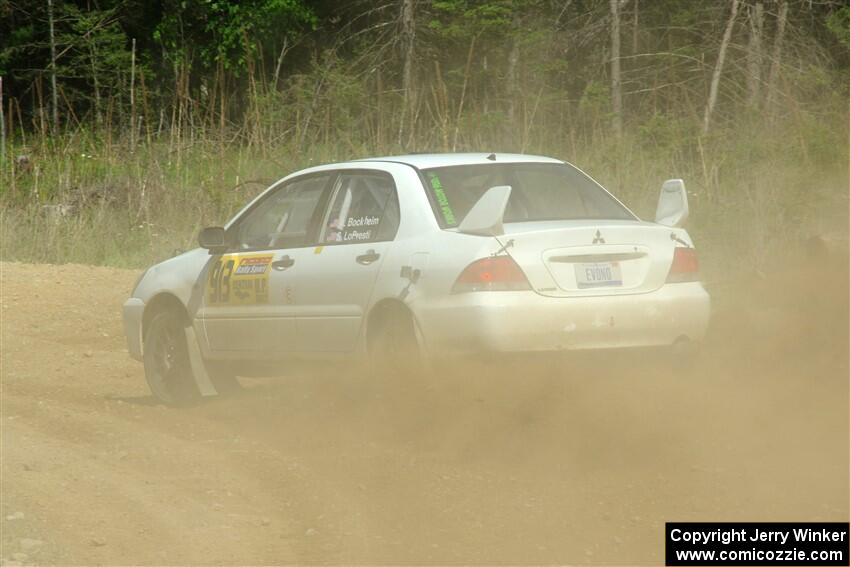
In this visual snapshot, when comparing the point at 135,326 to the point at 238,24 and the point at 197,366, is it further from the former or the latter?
the point at 238,24

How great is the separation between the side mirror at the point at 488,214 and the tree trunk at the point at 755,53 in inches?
629

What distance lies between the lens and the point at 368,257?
7.93 meters

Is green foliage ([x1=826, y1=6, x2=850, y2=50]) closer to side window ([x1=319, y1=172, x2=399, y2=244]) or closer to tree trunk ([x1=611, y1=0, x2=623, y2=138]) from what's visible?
tree trunk ([x1=611, y1=0, x2=623, y2=138])

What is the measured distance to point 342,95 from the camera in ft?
72.1

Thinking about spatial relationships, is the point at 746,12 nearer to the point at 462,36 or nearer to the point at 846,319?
the point at 462,36

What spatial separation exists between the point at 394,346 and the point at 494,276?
32.6 inches

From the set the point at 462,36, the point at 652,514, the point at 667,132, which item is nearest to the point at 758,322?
the point at 652,514

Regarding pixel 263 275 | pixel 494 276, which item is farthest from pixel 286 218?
pixel 494 276

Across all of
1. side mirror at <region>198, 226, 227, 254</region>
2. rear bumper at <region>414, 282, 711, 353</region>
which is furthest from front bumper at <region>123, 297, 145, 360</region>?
rear bumper at <region>414, 282, 711, 353</region>

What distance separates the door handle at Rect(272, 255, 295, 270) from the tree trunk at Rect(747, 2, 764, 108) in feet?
49.9

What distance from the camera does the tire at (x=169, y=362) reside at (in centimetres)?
959

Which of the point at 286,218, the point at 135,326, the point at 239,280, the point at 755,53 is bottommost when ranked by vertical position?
the point at 135,326

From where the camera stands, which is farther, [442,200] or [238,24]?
[238,24]

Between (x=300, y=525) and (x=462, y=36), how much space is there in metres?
27.1
